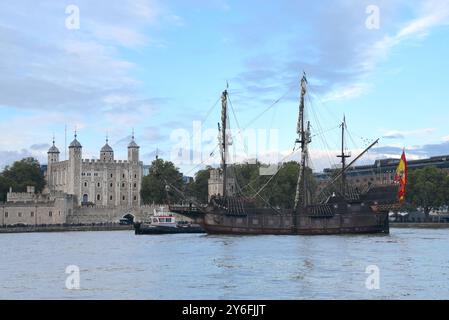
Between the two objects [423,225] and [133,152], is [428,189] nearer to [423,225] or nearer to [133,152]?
[423,225]

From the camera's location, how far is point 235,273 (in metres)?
38.6

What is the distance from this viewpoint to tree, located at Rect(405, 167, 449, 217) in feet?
431

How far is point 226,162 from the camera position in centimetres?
9188

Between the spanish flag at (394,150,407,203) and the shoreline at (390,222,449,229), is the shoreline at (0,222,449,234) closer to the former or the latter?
the shoreline at (390,222,449,229)

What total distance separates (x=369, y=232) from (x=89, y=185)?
3265 inches

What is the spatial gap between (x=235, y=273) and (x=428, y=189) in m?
97.9

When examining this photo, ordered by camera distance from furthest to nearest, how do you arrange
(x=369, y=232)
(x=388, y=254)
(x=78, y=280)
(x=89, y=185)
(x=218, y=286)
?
(x=89, y=185) < (x=369, y=232) < (x=388, y=254) < (x=78, y=280) < (x=218, y=286)

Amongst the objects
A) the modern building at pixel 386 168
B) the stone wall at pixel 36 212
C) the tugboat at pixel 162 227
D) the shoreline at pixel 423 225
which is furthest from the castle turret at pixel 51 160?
the shoreline at pixel 423 225

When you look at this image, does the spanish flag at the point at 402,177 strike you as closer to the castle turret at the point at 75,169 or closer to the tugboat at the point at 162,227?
the tugboat at the point at 162,227

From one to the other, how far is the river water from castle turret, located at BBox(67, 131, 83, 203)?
320ft

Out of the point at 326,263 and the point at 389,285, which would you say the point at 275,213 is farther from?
the point at 389,285

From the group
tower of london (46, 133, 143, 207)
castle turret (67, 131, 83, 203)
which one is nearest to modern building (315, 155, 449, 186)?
tower of london (46, 133, 143, 207)

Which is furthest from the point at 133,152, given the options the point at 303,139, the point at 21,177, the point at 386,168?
the point at 303,139
